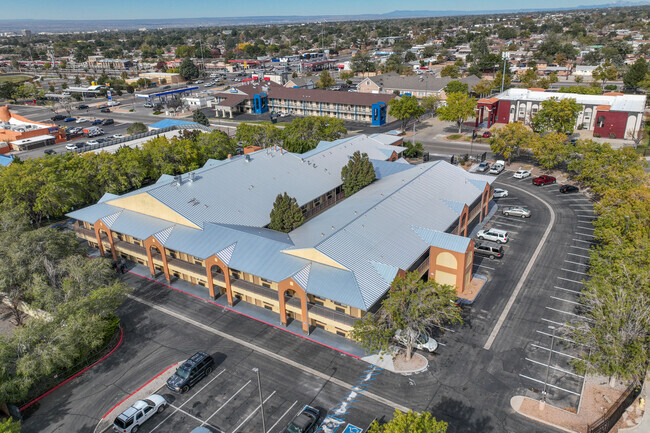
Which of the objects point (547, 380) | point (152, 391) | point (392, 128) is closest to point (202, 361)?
point (152, 391)

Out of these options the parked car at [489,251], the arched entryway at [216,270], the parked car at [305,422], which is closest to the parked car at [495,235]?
the parked car at [489,251]

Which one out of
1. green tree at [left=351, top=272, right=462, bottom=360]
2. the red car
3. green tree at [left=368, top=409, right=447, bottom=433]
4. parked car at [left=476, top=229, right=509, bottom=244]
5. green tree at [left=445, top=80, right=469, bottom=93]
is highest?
green tree at [left=445, top=80, right=469, bottom=93]

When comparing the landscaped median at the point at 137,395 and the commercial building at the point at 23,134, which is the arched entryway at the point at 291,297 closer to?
the landscaped median at the point at 137,395

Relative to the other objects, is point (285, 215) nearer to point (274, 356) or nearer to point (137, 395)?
point (274, 356)

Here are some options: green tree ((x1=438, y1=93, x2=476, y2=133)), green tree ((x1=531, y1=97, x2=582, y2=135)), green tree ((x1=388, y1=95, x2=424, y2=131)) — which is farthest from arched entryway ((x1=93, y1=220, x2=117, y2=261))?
green tree ((x1=531, y1=97, x2=582, y2=135))

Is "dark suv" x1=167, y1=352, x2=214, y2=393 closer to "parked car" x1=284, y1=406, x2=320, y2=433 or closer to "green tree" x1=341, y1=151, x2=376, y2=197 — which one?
"parked car" x1=284, y1=406, x2=320, y2=433

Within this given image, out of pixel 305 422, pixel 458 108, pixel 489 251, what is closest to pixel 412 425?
pixel 305 422
